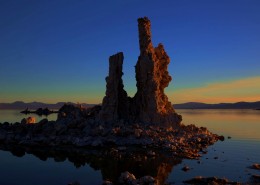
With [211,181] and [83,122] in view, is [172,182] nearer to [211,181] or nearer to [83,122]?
[211,181]

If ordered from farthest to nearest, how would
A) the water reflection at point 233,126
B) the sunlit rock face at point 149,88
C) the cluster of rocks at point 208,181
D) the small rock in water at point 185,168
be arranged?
the water reflection at point 233,126 → the sunlit rock face at point 149,88 → the small rock in water at point 185,168 → the cluster of rocks at point 208,181

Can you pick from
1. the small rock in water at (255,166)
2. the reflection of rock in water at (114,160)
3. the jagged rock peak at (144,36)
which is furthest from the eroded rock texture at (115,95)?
the small rock in water at (255,166)

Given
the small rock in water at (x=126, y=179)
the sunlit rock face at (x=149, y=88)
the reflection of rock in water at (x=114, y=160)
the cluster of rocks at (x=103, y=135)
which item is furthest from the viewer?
the sunlit rock face at (x=149, y=88)

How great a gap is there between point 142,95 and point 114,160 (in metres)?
19.0

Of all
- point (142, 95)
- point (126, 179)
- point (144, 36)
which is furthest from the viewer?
point (144, 36)

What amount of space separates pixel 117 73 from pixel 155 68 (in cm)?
565

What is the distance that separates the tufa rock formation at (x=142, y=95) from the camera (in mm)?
49875

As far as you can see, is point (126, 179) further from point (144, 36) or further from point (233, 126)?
point (233, 126)

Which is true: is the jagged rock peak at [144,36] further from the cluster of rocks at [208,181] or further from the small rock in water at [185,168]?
the cluster of rocks at [208,181]

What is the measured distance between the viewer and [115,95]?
50094 mm

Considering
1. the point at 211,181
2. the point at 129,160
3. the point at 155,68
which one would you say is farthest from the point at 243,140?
the point at 211,181

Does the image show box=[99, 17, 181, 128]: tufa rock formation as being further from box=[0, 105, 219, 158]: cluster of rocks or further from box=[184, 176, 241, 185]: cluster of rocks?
box=[184, 176, 241, 185]: cluster of rocks

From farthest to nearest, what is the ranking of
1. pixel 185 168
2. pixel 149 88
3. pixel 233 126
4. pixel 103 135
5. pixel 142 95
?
pixel 233 126, pixel 142 95, pixel 149 88, pixel 103 135, pixel 185 168

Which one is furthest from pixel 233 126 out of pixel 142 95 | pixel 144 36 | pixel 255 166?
pixel 255 166
